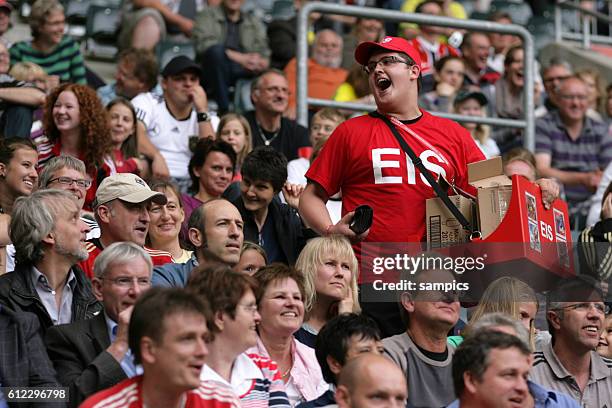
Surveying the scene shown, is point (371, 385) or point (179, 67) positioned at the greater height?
point (179, 67)

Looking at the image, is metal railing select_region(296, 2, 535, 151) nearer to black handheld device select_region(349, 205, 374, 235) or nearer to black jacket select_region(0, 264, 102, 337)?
→ black handheld device select_region(349, 205, 374, 235)

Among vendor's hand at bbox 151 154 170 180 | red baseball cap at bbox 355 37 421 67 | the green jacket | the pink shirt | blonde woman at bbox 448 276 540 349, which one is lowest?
the pink shirt

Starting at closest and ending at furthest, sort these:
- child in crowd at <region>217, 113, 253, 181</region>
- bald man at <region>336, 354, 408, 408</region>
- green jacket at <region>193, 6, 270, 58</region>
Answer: bald man at <region>336, 354, 408, 408</region>, child in crowd at <region>217, 113, 253, 181</region>, green jacket at <region>193, 6, 270, 58</region>

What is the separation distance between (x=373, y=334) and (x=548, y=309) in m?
1.44

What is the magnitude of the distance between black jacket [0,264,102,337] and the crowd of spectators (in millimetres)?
11

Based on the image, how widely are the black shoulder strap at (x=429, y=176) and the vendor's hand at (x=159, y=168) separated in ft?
10.2

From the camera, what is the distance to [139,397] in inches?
223

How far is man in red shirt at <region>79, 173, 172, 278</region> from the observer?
799 cm

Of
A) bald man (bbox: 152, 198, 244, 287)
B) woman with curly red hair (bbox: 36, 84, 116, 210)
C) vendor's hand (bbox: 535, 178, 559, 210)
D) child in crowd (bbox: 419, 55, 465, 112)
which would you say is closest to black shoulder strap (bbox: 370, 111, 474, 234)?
vendor's hand (bbox: 535, 178, 559, 210)

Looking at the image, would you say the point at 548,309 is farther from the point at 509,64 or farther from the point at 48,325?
the point at 509,64

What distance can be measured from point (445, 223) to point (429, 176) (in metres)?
0.29

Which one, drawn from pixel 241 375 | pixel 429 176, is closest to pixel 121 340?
pixel 241 375

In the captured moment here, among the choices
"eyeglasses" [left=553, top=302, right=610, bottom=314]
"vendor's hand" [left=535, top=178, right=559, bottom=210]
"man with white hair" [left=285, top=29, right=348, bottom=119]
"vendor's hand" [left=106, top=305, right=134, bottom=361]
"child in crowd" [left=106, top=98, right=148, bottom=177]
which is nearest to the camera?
"vendor's hand" [left=106, top=305, right=134, bottom=361]

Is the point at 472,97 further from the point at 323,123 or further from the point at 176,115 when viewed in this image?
the point at 176,115
